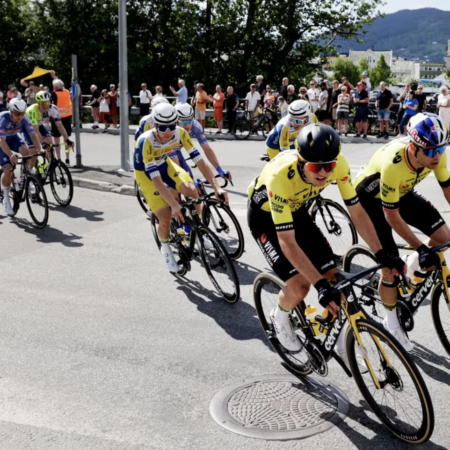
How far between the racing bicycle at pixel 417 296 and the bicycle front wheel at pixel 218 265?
1.39 m

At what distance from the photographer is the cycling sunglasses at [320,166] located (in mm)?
4109

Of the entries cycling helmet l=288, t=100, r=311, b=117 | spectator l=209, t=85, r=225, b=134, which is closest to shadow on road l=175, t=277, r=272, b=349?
cycling helmet l=288, t=100, r=311, b=117

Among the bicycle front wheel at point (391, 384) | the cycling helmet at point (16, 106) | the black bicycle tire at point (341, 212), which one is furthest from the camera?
the cycling helmet at point (16, 106)

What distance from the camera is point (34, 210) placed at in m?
9.97

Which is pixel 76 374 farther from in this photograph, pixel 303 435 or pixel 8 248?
pixel 8 248

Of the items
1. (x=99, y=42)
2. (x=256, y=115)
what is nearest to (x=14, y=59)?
(x=99, y=42)

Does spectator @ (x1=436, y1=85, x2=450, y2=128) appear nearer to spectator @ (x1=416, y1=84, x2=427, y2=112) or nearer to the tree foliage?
spectator @ (x1=416, y1=84, x2=427, y2=112)

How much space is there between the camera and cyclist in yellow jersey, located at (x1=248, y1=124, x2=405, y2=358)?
13.4ft

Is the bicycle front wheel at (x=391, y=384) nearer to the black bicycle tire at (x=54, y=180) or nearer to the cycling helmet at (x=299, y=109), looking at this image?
the cycling helmet at (x=299, y=109)

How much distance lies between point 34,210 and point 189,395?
246 inches

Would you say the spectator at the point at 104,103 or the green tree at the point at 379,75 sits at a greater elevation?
the green tree at the point at 379,75

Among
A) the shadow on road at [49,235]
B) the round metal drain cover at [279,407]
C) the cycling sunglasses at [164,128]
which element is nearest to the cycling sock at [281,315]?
the round metal drain cover at [279,407]

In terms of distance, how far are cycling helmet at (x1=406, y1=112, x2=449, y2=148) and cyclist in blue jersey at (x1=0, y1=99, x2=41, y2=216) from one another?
7.02 m

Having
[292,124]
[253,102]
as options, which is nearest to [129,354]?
[292,124]
